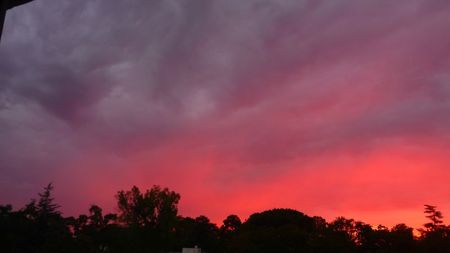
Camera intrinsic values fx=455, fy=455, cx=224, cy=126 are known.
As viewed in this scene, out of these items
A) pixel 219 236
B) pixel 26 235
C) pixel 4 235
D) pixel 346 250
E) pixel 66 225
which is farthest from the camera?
pixel 219 236

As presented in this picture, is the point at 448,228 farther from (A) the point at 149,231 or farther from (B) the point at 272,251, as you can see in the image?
(A) the point at 149,231

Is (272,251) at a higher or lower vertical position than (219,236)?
lower

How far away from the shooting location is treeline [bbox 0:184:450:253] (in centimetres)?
6956

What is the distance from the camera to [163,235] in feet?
264

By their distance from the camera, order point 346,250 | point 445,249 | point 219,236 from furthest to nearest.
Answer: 1. point 219,236
2. point 346,250
3. point 445,249

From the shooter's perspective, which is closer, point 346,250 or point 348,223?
point 346,250

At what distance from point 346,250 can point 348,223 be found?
8.23 m

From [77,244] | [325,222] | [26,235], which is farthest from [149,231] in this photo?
[325,222]

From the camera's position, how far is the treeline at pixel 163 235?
6956 centimetres

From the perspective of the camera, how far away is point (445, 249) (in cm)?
6394

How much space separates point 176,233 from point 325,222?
2687 cm

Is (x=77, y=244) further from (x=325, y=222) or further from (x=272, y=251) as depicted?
(x=325, y=222)

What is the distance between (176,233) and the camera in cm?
8319

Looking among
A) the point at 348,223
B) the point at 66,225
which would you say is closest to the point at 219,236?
the point at 66,225
